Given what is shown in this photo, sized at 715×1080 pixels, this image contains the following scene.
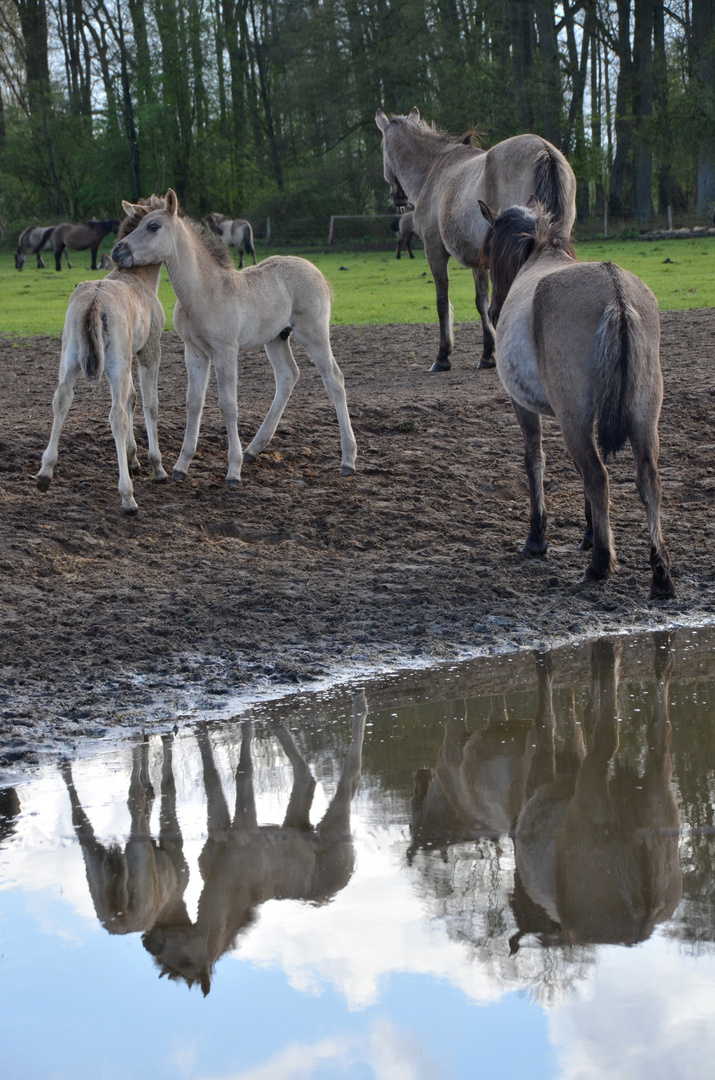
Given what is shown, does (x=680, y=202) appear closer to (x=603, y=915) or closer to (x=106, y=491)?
(x=106, y=491)

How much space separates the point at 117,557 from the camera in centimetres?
617

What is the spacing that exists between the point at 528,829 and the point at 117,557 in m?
3.64

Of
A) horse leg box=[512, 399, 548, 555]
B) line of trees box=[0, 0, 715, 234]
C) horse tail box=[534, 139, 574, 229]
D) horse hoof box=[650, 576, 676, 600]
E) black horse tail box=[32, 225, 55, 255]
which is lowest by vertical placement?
horse hoof box=[650, 576, 676, 600]

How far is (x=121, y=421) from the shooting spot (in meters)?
6.86

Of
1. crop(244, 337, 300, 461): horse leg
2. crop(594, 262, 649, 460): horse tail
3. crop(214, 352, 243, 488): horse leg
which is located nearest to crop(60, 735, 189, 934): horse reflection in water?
crop(594, 262, 649, 460): horse tail

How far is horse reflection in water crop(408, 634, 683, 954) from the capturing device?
9.04 feet

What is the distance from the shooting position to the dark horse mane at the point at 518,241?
6.53 meters

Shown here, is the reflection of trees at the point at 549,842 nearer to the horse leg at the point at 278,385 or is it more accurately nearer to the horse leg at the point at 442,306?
the horse leg at the point at 278,385

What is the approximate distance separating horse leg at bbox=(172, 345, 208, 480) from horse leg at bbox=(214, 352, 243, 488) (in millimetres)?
185

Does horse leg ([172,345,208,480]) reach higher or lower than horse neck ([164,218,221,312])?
lower

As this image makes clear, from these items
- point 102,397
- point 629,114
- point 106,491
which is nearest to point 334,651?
point 106,491

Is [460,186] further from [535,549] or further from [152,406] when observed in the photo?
[535,549]

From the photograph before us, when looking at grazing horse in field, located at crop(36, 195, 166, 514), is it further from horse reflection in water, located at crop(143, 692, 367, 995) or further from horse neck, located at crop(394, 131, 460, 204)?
horse neck, located at crop(394, 131, 460, 204)

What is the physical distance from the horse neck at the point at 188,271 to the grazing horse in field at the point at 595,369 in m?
2.32
